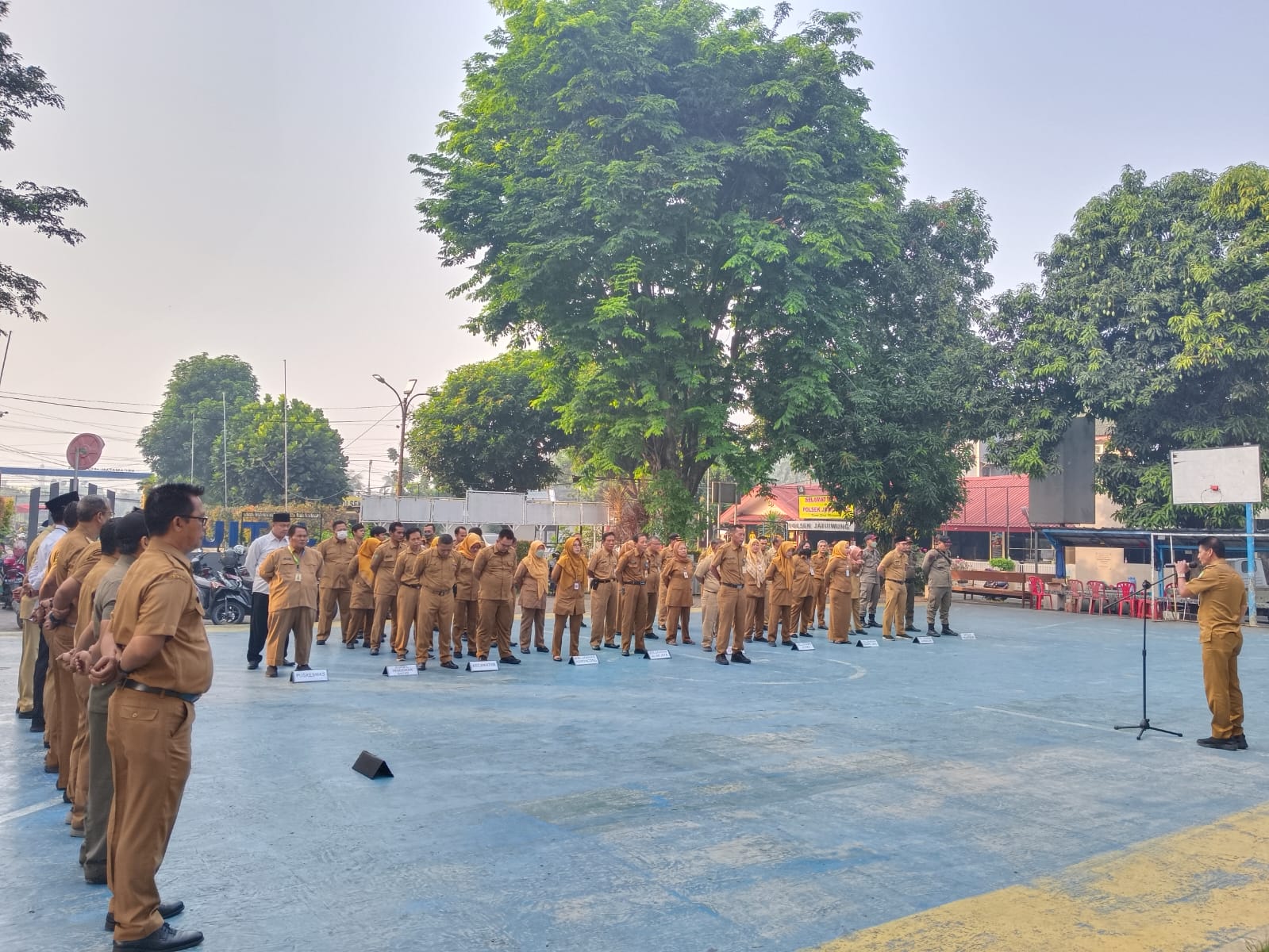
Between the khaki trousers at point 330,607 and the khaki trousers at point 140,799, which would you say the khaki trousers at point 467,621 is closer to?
the khaki trousers at point 330,607

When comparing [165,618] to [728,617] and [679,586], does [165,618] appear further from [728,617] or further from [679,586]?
[679,586]

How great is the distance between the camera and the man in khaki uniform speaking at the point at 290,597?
1080 centimetres

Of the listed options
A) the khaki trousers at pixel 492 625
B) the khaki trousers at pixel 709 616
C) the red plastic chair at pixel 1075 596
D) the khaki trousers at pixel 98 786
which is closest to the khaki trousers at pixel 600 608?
the khaki trousers at pixel 709 616

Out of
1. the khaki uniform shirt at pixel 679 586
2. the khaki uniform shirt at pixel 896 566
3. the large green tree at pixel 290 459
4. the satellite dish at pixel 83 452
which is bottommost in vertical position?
the khaki uniform shirt at pixel 679 586

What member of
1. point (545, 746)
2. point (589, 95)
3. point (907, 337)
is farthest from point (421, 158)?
point (545, 746)

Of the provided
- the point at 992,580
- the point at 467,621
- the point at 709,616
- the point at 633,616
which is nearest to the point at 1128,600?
the point at 992,580

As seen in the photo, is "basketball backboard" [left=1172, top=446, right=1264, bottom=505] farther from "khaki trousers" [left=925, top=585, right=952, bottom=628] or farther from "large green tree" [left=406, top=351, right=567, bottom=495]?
"large green tree" [left=406, top=351, right=567, bottom=495]

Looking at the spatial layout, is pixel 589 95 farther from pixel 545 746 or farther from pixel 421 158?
pixel 545 746

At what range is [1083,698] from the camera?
34.8 feet

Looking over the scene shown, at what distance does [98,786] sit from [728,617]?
989cm

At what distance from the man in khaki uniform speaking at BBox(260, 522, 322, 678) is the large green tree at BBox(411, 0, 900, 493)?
11307mm

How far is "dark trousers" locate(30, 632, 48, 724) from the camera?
746 centimetres

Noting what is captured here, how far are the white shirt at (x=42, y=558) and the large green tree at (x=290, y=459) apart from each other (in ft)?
137

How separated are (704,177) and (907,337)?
11.9 metres
